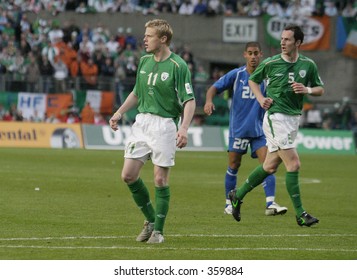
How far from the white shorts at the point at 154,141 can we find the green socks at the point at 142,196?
309 millimetres

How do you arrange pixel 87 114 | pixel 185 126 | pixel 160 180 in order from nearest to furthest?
pixel 185 126 → pixel 160 180 → pixel 87 114

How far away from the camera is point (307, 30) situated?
1690 inches

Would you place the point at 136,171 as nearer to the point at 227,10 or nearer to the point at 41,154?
the point at 41,154

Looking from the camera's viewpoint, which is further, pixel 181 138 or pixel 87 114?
pixel 87 114

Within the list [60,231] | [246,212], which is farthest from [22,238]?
[246,212]

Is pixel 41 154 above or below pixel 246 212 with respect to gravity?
below

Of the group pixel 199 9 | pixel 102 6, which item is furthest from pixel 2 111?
pixel 199 9

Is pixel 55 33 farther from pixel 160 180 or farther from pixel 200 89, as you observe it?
pixel 160 180

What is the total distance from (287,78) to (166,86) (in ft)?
9.06

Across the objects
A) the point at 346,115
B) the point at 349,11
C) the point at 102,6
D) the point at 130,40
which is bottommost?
the point at 346,115

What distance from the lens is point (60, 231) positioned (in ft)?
41.5

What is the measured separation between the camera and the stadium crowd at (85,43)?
3819 centimetres

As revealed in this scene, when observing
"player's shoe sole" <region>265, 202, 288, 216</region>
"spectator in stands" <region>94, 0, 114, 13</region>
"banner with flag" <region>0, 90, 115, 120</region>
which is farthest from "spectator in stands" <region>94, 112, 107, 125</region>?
"player's shoe sole" <region>265, 202, 288, 216</region>
